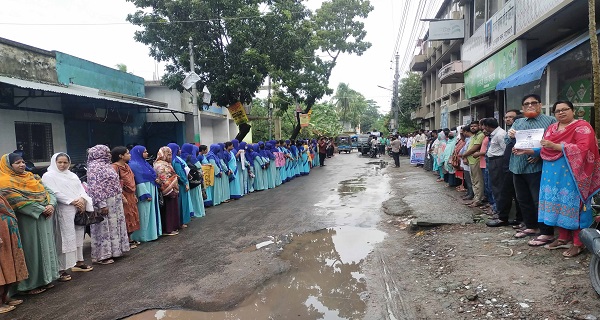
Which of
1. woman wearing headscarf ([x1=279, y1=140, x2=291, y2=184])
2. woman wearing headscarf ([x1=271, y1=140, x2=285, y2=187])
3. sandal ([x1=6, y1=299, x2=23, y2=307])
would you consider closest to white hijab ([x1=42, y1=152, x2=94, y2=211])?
sandal ([x1=6, y1=299, x2=23, y2=307])

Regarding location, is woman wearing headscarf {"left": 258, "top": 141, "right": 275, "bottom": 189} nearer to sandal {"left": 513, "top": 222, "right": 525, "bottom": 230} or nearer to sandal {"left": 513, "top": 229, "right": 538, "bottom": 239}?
sandal {"left": 513, "top": 222, "right": 525, "bottom": 230}

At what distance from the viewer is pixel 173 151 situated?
6.93 metres

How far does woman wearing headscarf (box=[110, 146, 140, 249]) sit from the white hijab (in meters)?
0.80

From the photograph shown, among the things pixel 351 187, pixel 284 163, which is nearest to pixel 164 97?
pixel 284 163

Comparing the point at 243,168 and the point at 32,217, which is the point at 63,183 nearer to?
the point at 32,217

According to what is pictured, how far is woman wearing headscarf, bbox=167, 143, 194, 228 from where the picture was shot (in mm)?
6844

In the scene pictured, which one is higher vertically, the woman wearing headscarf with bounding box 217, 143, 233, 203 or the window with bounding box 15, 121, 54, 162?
the window with bounding box 15, 121, 54, 162

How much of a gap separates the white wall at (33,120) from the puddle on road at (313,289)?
9.01 metres

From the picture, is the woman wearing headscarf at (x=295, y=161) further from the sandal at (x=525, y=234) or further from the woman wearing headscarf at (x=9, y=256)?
the woman wearing headscarf at (x=9, y=256)

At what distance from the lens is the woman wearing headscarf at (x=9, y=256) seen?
3.66 metres

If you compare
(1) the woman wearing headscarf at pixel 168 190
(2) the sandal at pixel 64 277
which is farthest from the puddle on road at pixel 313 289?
(1) the woman wearing headscarf at pixel 168 190

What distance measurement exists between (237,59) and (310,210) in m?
8.08

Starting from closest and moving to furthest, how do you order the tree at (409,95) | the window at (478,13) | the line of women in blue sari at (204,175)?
1. the line of women in blue sari at (204,175)
2. the window at (478,13)
3. the tree at (409,95)

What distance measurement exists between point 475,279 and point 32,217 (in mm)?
4629
